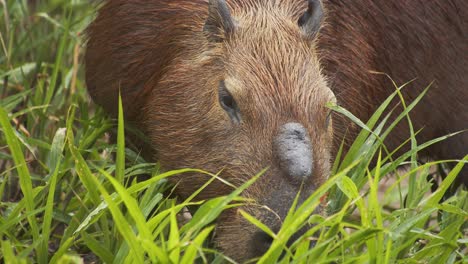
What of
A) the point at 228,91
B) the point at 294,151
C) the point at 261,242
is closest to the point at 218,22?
the point at 228,91

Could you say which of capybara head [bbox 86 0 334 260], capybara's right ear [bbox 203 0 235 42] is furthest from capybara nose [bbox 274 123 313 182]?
capybara's right ear [bbox 203 0 235 42]

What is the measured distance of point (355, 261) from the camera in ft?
12.0

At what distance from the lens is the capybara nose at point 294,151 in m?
3.63

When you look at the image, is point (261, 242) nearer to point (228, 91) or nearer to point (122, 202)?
point (228, 91)

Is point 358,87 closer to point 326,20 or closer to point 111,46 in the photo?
point 326,20

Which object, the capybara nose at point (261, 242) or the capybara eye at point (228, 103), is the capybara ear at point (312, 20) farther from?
the capybara nose at point (261, 242)

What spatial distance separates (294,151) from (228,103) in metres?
0.49

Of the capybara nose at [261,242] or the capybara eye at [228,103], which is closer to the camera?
the capybara nose at [261,242]

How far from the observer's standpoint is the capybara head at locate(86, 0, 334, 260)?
12.2 feet

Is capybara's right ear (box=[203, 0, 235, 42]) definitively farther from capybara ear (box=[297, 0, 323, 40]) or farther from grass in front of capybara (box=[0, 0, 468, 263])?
grass in front of capybara (box=[0, 0, 468, 263])

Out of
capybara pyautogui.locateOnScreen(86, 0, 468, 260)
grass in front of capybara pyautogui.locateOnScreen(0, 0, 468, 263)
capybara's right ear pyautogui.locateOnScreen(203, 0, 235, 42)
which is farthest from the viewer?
capybara's right ear pyautogui.locateOnScreen(203, 0, 235, 42)

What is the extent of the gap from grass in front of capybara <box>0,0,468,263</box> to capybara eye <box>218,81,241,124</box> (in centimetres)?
33

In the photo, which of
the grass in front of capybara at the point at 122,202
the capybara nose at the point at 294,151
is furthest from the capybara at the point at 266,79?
the grass in front of capybara at the point at 122,202

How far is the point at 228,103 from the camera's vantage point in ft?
13.3
